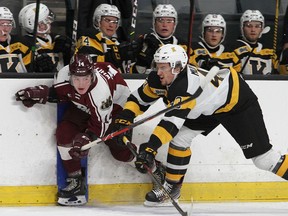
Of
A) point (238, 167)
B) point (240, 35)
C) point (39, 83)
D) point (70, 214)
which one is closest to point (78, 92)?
point (39, 83)

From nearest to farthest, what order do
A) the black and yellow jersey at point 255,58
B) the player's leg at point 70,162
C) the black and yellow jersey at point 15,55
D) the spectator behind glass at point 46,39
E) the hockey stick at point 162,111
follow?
the hockey stick at point 162,111, the player's leg at point 70,162, the black and yellow jersey at point 15,55, the spectator behind glass at point 46,39, the black and yellow jersey at point 255,58

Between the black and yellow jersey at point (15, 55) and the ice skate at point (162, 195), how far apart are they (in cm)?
98

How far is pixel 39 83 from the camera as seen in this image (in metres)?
5.32

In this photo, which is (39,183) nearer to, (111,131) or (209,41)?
(111,131)

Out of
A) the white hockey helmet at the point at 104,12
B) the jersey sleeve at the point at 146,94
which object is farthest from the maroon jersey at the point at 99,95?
the white hockey helmet at the point at 104,12

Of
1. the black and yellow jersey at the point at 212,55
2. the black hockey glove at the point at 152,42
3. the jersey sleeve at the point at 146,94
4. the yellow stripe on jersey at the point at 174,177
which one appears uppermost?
the black hockey glove at the point at 152,42

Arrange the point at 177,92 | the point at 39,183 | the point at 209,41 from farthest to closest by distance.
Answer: the point at 209,41, the point at 39,183, the point at 177,92

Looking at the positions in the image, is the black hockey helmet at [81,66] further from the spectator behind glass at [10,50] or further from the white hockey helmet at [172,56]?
the spectator behind glass at [10,50]

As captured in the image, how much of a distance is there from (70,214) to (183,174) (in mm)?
669

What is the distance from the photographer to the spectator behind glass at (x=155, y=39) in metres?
5.75

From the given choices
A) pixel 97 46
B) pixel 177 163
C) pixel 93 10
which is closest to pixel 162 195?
pixel 177 163

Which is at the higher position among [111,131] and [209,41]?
[209,41]

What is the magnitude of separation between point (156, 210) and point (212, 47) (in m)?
1.19

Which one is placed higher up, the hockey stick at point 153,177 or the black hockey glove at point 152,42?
the black hockey glove at point 152,42
